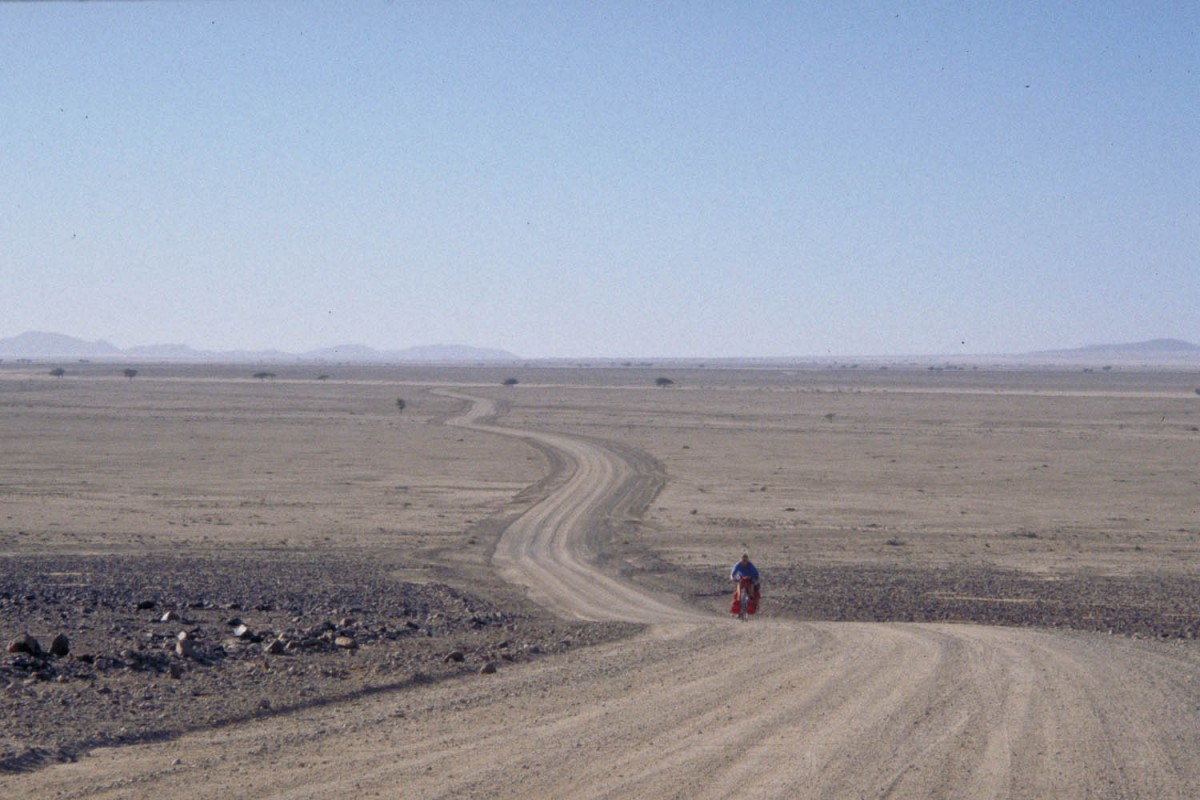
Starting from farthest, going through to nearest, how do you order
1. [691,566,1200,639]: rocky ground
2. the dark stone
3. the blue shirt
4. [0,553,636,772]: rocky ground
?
[691,566,1200,639]: rocky ground → the blue shirt → the dark stone → [0,553,636,772]: rocky ground

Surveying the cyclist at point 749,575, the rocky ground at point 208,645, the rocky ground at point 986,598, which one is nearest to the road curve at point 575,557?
the cyclist at point 749,575

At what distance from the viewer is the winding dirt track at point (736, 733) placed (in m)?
9.12

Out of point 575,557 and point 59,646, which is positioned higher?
point 59,646

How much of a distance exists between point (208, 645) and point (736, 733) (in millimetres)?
6822

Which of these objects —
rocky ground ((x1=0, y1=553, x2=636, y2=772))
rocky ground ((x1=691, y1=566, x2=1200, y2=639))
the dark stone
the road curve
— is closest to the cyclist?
the road curve

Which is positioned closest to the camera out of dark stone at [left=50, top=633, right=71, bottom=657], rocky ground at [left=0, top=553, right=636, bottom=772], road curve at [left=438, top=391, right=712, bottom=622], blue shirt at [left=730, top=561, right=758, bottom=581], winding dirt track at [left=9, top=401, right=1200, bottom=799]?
winding dirt track at [left=9, top=401, right=1200, bottom=799]

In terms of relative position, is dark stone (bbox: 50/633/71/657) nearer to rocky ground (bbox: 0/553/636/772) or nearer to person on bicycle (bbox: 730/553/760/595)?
rocky ground (bbox: 0/553/636/772)

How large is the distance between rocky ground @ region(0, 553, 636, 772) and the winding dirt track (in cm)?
54

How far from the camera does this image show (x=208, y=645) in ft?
44.8

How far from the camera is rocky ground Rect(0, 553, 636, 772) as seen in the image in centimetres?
1062

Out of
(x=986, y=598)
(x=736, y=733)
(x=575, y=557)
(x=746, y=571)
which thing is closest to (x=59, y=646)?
(x=736, y=733)

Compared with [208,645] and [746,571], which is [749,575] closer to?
[746,571]

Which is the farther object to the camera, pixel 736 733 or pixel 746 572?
pixel 746 572

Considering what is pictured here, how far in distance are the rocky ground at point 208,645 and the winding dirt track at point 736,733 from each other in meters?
0.54
